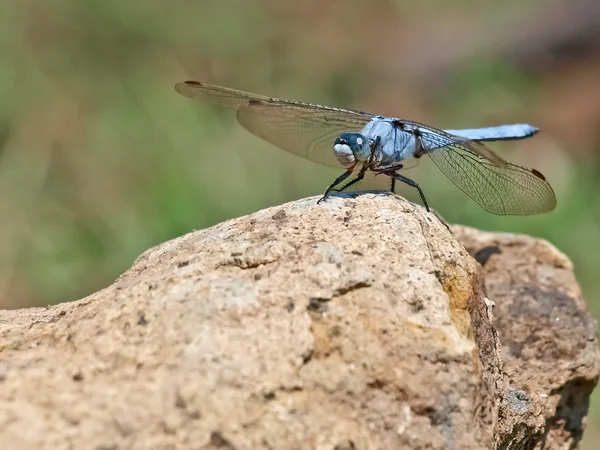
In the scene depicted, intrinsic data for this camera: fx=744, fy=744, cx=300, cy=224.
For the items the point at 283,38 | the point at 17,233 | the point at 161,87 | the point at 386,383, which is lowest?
the point at 386,383

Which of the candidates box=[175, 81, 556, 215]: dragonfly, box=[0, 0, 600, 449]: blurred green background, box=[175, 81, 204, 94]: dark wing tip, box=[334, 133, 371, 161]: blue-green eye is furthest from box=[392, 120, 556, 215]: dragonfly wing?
box=[0, 0, 600, 449]: blurred green background

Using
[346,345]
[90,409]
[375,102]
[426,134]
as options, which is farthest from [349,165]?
[375,102]

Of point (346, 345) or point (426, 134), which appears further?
point (426, 134)

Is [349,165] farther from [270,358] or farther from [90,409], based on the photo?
[90,409]

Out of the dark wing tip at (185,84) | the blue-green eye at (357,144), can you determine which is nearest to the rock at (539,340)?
the blue-green eye at (357,144)

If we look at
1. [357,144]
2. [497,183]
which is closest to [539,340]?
[497,183]

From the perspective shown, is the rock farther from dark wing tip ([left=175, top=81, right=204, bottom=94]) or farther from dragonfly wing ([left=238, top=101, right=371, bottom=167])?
dark wing tip ([left=175, top=81, right=204, bottom=94])

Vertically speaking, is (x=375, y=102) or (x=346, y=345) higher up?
(x=375, y=102)

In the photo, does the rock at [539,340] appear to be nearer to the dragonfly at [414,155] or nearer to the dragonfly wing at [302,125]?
the dragonfly at [414,155]
